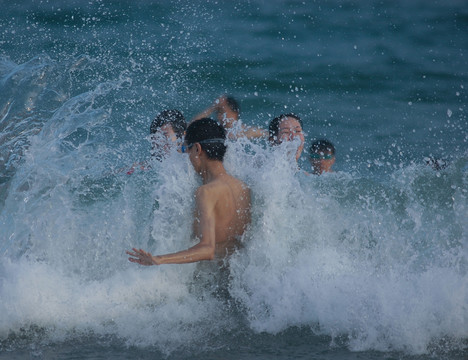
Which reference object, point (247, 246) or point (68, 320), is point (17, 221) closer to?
point (68, 320)

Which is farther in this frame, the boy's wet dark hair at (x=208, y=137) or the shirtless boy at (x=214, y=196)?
the boy's wet dark hair at (x=208, y=137)

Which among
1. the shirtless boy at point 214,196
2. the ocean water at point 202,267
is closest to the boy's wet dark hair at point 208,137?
the shirtless boy at point 214,196

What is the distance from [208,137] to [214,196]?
416mm

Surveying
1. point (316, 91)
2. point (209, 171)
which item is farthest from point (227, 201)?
point (316, 91)

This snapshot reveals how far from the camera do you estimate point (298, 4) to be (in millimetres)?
14250

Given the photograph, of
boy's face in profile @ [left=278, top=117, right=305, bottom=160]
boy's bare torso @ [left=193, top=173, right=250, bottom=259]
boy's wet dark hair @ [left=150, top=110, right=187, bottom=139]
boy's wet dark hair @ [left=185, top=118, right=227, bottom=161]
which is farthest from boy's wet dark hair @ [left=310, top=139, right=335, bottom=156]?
boy's wet dark hair @ [left=185, top=118, right=227, bottom=161]

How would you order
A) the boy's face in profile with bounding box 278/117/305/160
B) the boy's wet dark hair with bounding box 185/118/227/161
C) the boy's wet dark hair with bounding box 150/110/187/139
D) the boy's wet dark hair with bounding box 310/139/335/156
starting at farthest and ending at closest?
the boy's wet dark hair with bounding box 310/139/335/156 < the boy's wet dark hair with bounding box 150/110/187/139 < the boy's face in profile with bounding box 278/117/305/160 < the boy's wet dark hair with bounding box 185/118/227/161

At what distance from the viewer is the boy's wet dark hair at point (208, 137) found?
3.97 m

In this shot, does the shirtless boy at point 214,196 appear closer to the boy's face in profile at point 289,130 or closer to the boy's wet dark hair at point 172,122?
the boy's face in profile at point 289,130

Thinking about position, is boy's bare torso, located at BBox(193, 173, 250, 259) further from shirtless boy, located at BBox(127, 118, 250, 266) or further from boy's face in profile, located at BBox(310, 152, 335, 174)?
boy's face in profile, located at BBox(310, 152, 335, 174)

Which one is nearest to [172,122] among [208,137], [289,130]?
[289,130]

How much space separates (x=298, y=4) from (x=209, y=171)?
36.8 ft

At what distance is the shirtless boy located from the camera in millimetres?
3791

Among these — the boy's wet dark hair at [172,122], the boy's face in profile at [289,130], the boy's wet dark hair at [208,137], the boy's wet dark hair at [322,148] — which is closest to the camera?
the boy's wet dark hair at [208,137]
